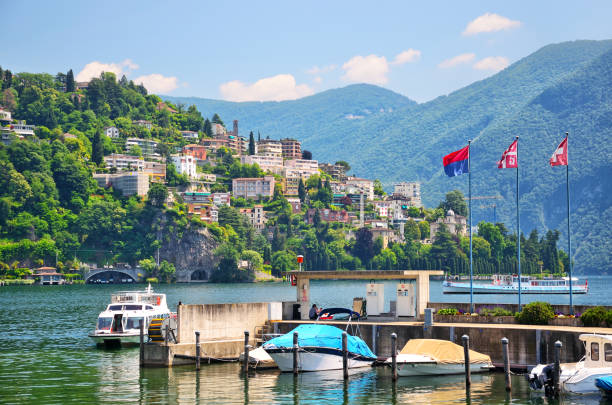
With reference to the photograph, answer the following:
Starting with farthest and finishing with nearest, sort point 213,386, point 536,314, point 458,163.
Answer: point 458,163
point 536,314
point 213,386

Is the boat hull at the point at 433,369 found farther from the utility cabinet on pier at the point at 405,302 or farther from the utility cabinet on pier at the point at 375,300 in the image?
the utility cabinet on pier at the point at 375,300

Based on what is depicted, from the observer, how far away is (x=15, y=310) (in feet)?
398

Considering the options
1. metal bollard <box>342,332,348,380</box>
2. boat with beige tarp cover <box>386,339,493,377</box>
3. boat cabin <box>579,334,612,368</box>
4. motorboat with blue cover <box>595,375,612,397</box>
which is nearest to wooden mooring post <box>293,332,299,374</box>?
metal bollard <box>342,332,348,380</box>

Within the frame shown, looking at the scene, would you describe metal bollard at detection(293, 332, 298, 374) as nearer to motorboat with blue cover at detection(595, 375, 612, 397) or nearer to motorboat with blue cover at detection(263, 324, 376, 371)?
motorboat with blue cover at detection(263, 324, 376, 371)

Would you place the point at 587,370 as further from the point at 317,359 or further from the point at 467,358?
the point at 317,359

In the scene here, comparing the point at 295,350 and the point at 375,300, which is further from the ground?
the point at 375,300

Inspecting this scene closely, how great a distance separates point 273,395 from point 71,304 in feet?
341

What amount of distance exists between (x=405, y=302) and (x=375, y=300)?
2.34 metres

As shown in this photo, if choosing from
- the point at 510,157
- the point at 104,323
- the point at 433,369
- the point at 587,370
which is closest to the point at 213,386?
the point at 433,369

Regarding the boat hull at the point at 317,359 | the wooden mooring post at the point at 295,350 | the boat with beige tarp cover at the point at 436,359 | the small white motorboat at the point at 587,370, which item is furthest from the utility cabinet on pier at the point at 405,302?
the small white motorboat at the point at 587,370

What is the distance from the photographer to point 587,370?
37656 mm

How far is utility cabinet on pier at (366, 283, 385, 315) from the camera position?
174 feet

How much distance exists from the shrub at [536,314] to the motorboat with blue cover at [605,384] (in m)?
8.57

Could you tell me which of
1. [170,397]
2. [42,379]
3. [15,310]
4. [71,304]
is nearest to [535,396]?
[170,397]
